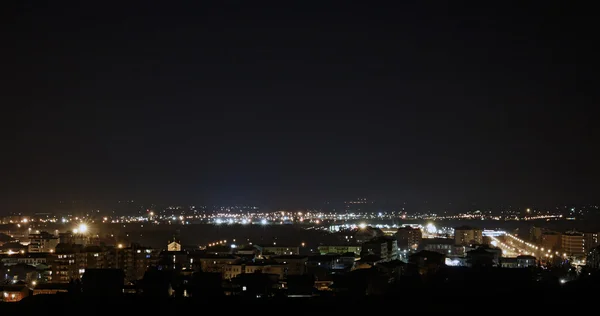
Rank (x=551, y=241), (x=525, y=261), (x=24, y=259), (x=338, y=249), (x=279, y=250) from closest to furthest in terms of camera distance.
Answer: (x=525, y=261), (x=24, y=259), (x=279, y=250), (x=338, y=249), (x=551, y=241)

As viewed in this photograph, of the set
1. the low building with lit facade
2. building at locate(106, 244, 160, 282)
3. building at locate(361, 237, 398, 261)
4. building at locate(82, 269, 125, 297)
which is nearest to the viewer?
building at locate(82, 269, 125, 297)

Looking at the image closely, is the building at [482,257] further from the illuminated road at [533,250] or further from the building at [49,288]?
the building at [49,288]

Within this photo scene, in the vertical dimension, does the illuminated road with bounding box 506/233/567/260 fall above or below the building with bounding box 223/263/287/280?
below

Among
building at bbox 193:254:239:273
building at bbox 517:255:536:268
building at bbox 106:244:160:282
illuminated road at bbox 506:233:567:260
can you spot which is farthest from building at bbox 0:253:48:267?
illuminated road at bbox 506:233:567:260

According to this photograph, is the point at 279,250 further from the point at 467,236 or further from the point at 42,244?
the point at 467,236

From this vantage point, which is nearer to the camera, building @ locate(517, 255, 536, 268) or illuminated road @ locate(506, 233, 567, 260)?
building @ locate(517, 255, 536, 268)

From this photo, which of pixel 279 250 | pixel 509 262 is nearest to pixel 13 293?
pixel 279 250

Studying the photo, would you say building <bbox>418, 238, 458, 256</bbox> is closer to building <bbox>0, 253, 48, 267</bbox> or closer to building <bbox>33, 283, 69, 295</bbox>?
building <bbox>0, 253, 48, 267</bbox>

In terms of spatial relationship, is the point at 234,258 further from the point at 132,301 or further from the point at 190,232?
the point at 190,232
